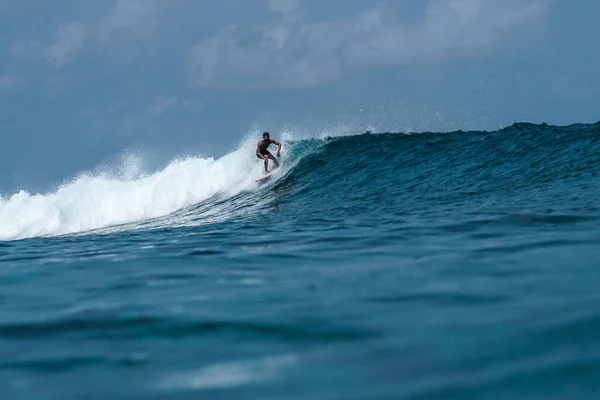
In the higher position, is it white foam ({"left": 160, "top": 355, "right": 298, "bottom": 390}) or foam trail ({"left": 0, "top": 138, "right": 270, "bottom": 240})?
foam trail ({"left": 0, "top": 138, "right": 270, "bottom": 240})

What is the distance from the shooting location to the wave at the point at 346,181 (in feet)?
39.0

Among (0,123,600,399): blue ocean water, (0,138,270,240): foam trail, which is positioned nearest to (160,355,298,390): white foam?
(0,123,600,399): blue ocean water

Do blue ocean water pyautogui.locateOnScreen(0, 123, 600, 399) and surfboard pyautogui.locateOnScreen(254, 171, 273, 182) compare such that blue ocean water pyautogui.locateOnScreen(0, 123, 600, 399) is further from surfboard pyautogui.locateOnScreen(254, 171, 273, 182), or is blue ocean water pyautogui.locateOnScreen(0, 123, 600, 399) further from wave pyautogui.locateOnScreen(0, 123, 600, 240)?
surfboard pyautogui.locateOnScreen(254, 171, 273, 182)

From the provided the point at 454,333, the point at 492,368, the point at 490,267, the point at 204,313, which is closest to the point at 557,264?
the point at 490,267

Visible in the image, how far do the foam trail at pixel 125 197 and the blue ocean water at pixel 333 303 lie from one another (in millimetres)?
6832

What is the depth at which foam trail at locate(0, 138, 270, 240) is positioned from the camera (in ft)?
61.4

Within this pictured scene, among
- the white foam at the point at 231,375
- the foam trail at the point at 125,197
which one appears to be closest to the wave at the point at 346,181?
the foam trail at the point at 125,197

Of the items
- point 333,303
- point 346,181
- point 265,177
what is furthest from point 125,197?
point 333,303

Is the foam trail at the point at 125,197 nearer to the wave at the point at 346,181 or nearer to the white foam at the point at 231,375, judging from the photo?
the wave at the point at 346,181

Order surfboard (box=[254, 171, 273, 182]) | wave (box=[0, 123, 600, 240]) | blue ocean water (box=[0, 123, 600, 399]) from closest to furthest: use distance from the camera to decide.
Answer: blue ocean water (box=[0, 123, 600, 399]) → wave (box=[0, 123, 600, 240]) → surfboard (box=[254, 171, 273, 182])

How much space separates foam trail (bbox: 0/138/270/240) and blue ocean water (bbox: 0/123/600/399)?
6.83 m

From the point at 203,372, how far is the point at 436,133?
55.5ft

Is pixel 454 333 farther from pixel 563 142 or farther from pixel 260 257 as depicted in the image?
pixel 563 142

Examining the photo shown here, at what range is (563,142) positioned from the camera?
15180mm
